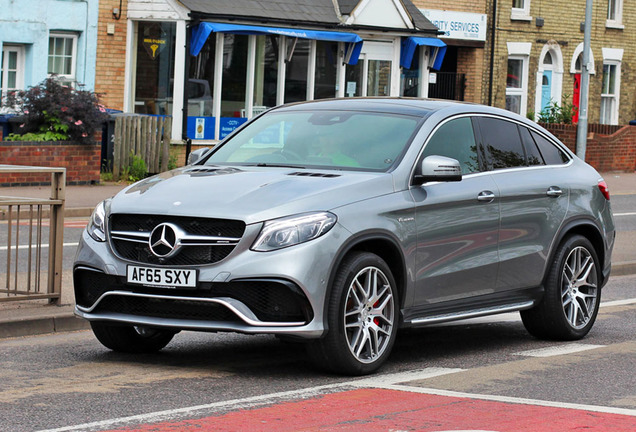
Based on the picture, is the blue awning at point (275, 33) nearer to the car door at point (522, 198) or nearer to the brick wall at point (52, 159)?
the brick wall at point (52, 159)

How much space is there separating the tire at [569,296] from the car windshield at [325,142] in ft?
5.50

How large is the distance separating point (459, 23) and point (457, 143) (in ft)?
89.9

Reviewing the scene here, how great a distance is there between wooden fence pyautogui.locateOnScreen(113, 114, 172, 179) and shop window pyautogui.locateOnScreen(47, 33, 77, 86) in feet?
7.43

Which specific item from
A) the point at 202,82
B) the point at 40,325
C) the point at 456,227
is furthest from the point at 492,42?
the point at 456,227

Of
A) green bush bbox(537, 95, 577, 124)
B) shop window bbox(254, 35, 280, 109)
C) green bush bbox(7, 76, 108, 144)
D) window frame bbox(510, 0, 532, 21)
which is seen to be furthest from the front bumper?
window frame bbox(510, 0, 532, 21)

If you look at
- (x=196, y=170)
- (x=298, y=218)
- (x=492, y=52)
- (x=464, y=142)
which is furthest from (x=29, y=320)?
(x=492, y=52)

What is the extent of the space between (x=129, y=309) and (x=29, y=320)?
180 centimetres

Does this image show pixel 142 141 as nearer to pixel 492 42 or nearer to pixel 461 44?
pixel 461 44

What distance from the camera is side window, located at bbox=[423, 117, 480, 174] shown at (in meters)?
8.66

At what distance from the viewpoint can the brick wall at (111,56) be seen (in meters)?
27.3

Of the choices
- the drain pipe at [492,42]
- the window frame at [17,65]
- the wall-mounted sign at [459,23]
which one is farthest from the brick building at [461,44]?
the window frame at [17,65]

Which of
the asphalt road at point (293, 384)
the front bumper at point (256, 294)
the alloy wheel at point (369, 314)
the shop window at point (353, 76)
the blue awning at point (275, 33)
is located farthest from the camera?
the shop window at point (353, 76)

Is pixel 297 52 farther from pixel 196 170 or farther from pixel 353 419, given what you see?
pixel 353 419

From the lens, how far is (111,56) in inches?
1088
